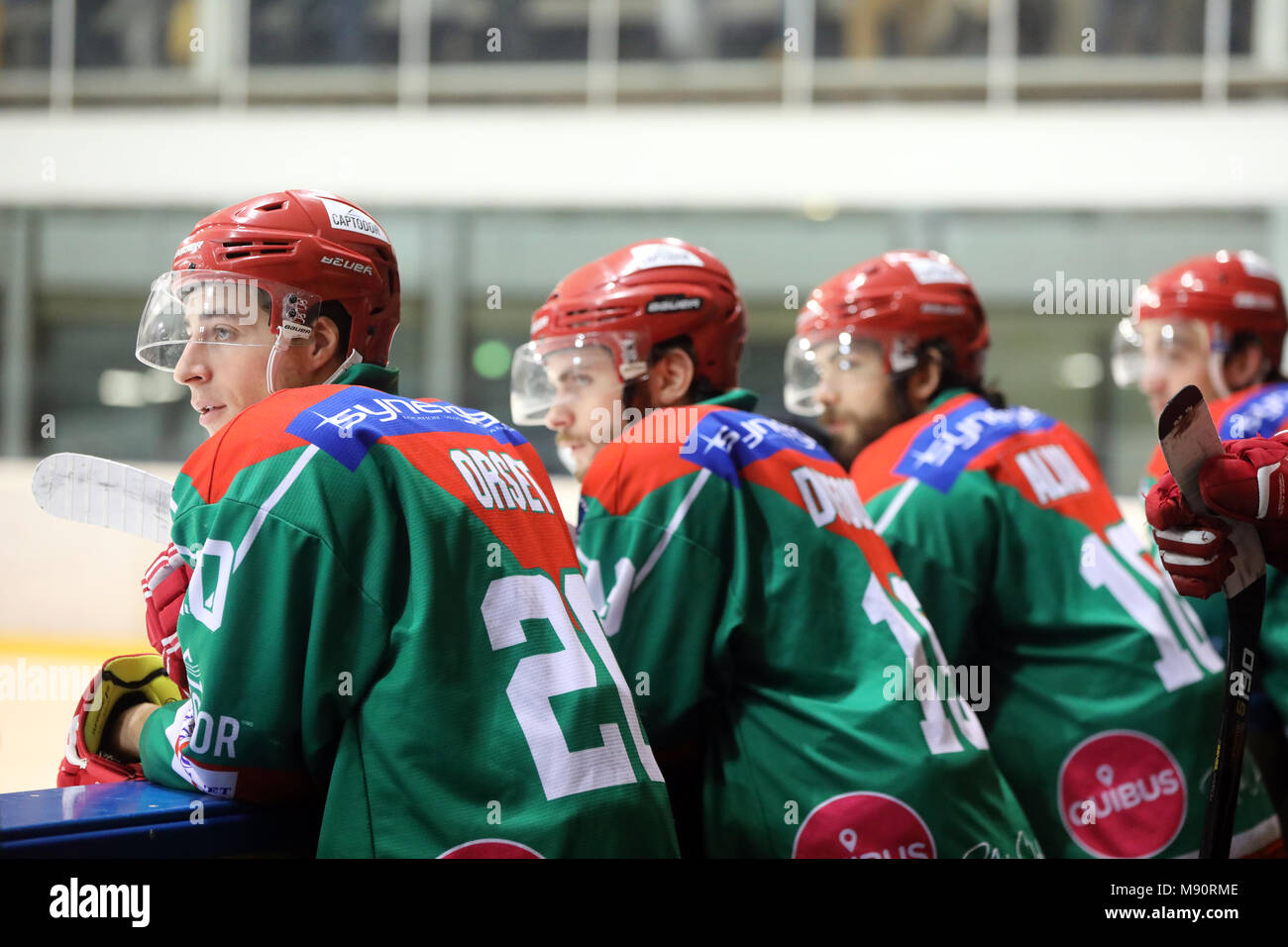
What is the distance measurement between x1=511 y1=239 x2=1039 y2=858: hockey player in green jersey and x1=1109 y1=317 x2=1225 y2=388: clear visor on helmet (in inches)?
78.8

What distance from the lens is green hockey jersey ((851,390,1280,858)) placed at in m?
2.64

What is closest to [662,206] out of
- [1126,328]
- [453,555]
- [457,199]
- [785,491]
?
[457,199]

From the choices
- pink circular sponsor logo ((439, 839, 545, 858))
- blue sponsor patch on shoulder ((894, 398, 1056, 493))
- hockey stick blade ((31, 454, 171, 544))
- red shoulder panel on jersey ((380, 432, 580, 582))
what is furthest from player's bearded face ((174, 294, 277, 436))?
blue sponsor patch on shoulder ((894, 398, 1056, 493))

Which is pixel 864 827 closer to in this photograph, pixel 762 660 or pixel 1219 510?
pixel 762 660

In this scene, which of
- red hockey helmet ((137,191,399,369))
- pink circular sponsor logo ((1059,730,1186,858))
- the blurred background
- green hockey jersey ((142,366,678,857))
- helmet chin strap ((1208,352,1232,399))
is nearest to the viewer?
green hockey jersey ((142,366,678,857))

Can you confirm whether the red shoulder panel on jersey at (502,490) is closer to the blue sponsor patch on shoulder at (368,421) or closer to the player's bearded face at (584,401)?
the blue sponsor patch on shoulder at (368,421)

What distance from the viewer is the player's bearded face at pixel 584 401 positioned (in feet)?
8.36

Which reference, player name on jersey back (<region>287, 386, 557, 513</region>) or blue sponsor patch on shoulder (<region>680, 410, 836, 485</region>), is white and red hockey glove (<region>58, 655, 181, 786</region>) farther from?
blue sponsor patch on shoulder (<region>680, 410, 836, 485</region>)

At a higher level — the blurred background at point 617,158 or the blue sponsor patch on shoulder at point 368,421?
the blurred background at point 617,158

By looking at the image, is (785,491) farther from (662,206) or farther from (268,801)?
(662,206)

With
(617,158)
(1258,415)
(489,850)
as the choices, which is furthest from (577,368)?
(617,158)

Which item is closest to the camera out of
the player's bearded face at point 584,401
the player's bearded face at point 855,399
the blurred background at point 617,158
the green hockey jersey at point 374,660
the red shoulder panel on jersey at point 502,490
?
the green hockey jersey at point 374,660

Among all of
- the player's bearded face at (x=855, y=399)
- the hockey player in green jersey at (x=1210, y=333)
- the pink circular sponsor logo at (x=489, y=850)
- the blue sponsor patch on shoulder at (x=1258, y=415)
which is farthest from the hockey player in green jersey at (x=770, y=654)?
the hockey player in green jersey at (x=1210, y=333)

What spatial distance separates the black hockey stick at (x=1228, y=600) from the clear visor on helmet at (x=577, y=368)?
118 centimetres
